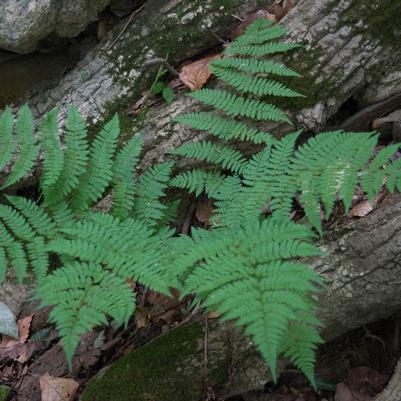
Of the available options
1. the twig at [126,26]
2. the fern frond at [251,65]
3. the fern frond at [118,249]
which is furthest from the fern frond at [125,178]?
the twig at [126,26]

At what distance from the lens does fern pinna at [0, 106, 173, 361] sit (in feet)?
8.01

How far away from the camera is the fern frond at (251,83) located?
121 inches

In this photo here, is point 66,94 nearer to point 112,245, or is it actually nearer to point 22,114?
point 22,114

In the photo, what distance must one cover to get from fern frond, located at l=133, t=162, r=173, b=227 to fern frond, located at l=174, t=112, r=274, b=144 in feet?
0.98

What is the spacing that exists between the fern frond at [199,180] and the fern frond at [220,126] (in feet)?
0.84

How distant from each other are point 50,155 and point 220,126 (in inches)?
42.4

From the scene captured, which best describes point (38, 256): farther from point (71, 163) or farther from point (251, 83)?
point (251, 83)

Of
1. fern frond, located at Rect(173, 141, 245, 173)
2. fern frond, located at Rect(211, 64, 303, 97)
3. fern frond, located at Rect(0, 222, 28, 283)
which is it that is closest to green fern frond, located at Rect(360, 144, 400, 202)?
fern frond, located at Rect(211, 64, 303, 97)

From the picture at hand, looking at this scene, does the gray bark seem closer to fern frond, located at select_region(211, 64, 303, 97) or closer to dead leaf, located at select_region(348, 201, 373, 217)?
fern frond, located at select_region(211, 64, 303, 97)

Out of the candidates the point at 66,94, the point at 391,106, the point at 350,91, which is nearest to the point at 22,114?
the point at 66,94

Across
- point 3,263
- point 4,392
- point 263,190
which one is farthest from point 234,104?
point 4,392

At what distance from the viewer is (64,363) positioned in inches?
128

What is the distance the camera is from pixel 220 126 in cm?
322

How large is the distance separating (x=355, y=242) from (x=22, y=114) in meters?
2.14
